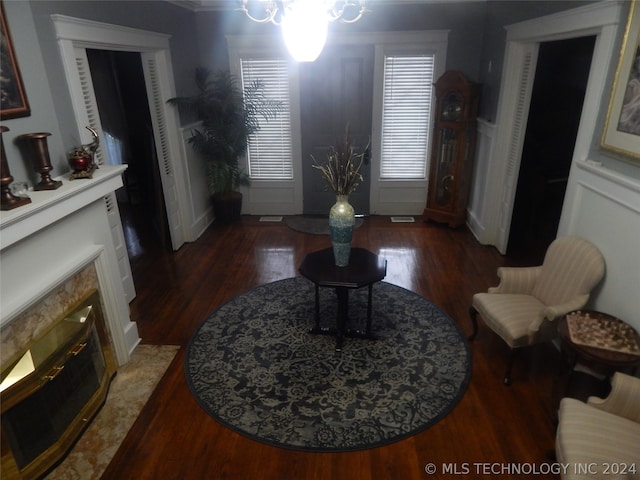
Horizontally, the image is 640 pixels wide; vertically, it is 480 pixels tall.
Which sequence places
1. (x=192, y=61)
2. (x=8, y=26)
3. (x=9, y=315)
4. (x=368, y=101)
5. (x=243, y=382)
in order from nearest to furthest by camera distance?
(x=9, y=315), (x=8, y=26), (x=243, y=382), (x=192, y=61), (x=368, y=101)

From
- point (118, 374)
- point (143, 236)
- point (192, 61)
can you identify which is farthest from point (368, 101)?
point (118, 374)

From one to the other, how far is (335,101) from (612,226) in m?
3.77

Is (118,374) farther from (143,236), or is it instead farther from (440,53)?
(440,53)

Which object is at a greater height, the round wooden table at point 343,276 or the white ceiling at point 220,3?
the white ceiling at point 220,3

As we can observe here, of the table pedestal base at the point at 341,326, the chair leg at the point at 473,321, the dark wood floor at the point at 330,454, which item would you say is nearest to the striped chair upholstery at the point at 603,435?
the dark wood floor at the point at 330,454

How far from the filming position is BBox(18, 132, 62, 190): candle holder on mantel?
2.30 meters

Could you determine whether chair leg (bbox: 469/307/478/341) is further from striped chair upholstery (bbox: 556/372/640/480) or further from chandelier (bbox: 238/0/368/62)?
chandelier (bbox: 238/0/368/62)

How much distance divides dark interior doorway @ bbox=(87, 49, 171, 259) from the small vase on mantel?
298 cm

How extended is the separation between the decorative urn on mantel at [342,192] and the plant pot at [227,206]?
9.56 feet

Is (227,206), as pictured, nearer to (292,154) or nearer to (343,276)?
(292,154)

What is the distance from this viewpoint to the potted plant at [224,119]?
5.05 metres

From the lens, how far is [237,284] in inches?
163

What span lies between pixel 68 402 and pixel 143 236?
10.6 feet

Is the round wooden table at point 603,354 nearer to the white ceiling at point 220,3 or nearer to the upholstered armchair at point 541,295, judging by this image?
the upholstered armchair at point 541,295
